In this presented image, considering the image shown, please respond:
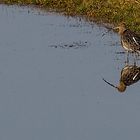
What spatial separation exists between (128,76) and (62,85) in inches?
52.6

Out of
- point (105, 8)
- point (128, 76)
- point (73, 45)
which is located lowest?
point (105, 8)

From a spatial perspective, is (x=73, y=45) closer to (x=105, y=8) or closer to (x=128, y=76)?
(x=128, y=76)

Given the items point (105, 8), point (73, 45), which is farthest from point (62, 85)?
point (105, 8)

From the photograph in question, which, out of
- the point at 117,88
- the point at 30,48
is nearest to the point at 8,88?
the point at 117,88

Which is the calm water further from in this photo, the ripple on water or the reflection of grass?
the reflection of grass

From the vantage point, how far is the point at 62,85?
13953mm

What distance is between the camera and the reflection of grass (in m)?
19.0

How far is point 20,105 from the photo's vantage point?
12797 millimetres

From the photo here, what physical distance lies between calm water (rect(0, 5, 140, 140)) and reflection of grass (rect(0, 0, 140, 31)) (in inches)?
20.4

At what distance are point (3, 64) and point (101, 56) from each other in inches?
80.6

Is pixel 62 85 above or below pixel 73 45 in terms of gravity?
above

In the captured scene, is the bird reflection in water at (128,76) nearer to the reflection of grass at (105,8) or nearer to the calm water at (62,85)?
the calm water at (62,85)

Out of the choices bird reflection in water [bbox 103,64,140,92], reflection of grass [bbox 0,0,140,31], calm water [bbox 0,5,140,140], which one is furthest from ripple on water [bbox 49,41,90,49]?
bird reflection in water [bbox 103,64,140,92]

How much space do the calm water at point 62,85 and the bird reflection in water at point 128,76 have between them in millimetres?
120
